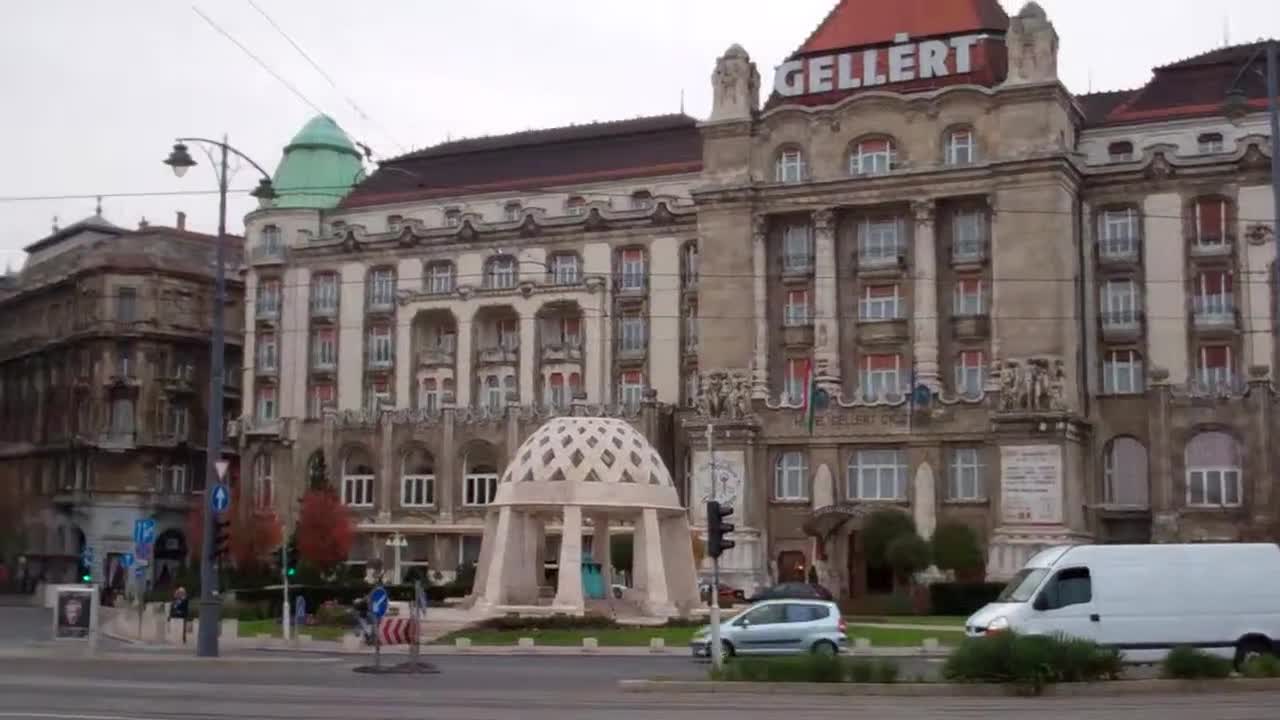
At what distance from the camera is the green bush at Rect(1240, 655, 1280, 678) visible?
2661 cm

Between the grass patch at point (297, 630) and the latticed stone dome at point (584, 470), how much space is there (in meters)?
6.81

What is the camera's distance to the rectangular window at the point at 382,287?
3669 inches

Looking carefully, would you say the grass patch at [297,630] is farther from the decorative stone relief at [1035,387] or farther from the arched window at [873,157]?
the arched window at [873,157]

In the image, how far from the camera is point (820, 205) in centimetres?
7919

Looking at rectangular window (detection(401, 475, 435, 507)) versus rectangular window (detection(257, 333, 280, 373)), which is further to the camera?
rectangular window (detection(257, 333, 280, 373))

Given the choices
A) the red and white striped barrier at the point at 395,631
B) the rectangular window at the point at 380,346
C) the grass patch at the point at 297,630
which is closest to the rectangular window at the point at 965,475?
the grass patch at the point at 297,630

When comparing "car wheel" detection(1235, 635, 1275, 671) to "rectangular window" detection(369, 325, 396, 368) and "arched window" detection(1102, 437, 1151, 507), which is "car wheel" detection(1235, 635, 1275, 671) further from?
"rectangular window" detection(369, 325, 396, 368)

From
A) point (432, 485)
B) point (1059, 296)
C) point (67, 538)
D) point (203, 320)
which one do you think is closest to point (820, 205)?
point (1059, 296)

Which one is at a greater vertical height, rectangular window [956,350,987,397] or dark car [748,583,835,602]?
rectangular window [956,350,987,397]

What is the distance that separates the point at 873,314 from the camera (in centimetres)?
7925

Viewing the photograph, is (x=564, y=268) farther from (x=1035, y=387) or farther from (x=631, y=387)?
(x=1035, y=387)

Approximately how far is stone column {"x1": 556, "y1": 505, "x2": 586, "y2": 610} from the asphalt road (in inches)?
663

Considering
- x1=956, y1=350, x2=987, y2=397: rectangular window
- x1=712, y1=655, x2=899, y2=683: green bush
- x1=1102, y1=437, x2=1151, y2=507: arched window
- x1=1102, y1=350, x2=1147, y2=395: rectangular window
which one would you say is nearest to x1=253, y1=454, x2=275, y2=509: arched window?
x1=956, y1=350, x2=987, y2=397: rectangular window

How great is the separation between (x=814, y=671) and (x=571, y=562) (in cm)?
2551
